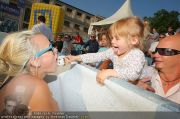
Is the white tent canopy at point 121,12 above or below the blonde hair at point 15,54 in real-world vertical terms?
above

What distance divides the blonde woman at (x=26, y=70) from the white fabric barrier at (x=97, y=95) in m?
0.27

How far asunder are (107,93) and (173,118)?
72 cm

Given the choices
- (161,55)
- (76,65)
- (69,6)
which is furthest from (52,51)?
(69,6)

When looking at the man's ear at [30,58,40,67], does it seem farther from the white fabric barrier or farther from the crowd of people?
the white fabric barrier

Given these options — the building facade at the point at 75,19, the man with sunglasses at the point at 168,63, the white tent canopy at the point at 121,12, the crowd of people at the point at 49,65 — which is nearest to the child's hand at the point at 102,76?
the crowd of people at the point at 49,65

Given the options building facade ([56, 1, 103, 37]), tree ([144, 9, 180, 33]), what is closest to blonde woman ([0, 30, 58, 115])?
tree ([144, 9, 180, 33])

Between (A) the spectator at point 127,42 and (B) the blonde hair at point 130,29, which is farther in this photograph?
(B) the blonde hair at point 130,29

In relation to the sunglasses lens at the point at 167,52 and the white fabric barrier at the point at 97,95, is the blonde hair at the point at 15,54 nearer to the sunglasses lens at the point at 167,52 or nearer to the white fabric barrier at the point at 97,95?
the white fabric barrier at the point at 97,95

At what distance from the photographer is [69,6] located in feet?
232

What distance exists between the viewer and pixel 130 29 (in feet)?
9.12

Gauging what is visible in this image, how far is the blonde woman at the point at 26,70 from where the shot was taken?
1.69 metres

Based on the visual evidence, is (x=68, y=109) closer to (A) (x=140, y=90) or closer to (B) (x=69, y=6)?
(A) (x=140, y=90)

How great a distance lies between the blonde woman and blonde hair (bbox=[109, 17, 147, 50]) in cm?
80

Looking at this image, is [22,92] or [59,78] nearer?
[22,92]
